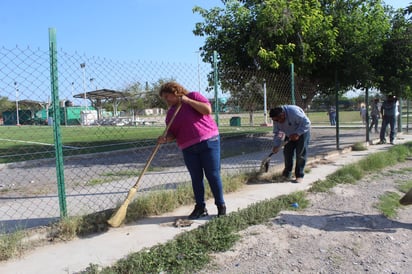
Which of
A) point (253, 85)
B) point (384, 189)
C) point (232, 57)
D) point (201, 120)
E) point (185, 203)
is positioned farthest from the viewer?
point (232, 57)

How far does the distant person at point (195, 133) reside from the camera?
4.55 meters

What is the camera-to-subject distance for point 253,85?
10234 mm

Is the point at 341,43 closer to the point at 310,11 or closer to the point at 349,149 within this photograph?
the point at 310,11

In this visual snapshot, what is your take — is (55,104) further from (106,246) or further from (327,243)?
(327,243)

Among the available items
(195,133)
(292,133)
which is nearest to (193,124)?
(195,133)

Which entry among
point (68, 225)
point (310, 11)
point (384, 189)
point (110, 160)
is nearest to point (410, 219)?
point (384, 189)

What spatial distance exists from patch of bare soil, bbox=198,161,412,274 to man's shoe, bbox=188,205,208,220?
653 mm

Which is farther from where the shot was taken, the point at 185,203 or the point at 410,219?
the point at 185,203

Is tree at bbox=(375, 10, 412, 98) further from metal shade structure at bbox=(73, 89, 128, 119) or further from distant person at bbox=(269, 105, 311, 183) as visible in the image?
metal shade structure at bbox=(73, 89, 128, 119)

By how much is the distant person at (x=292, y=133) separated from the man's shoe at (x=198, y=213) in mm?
2414

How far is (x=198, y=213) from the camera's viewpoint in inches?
193

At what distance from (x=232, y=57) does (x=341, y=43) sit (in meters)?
3.26

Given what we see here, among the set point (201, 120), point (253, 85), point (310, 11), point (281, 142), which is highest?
point (310, 11)

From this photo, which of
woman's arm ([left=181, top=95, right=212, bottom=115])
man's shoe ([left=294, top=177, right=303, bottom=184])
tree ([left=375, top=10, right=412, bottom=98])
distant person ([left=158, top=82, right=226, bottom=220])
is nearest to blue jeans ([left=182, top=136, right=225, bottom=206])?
distant person ([left=158, top=82, right=226, bottom=220])
